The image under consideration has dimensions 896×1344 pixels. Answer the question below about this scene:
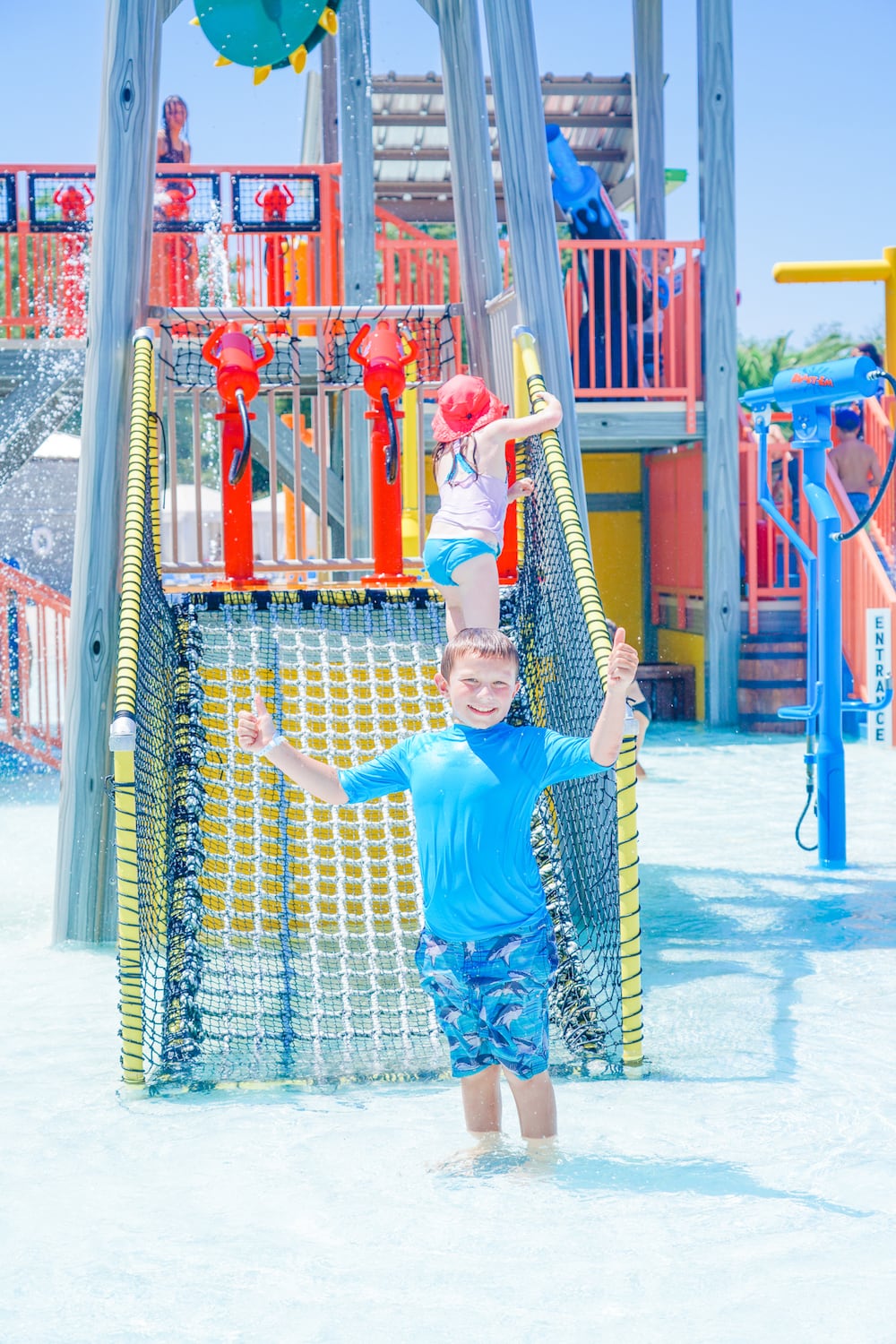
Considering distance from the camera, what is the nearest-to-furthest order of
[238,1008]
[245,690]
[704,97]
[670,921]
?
[238,1008], [245,690], [670,921], [704,97]

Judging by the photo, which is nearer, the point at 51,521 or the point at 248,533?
the point at 248,533

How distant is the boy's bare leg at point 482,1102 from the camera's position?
3.46 metres

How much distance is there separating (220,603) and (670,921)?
2.22 m

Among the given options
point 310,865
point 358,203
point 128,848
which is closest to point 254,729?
point 128,848

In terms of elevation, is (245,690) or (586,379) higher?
(586,379)

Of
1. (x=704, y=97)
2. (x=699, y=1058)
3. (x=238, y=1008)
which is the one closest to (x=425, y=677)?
(x=238, y=1008)

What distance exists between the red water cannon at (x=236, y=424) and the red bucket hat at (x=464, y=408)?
825 mm

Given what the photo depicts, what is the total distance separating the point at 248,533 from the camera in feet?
Answer: 19.5

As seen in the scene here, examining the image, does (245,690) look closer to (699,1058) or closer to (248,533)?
(248,533)

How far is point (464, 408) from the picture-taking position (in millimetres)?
5473

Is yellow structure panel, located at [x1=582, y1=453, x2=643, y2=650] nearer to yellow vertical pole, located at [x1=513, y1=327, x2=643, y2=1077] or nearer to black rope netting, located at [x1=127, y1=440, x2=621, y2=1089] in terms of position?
black rope netting, located at [x1=127, y1=440, x2=621, y2=1089]

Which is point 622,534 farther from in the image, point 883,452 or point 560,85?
point 560,85

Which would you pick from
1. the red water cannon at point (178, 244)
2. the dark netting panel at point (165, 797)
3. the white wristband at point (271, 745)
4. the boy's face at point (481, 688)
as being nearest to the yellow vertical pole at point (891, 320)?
the red water cannon at point (178, 244)

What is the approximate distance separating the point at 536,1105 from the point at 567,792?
233 centimetres
